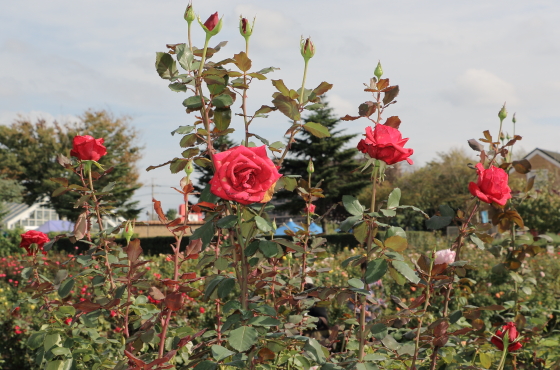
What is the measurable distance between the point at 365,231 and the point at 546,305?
421cm

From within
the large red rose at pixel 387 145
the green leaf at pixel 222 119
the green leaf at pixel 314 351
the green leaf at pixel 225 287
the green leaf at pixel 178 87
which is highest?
the green leaf at pixel 178 87

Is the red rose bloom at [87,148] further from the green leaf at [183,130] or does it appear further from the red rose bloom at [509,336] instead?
the red rose bloom at [509,336]

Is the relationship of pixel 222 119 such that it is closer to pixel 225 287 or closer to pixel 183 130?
pixel 183 130

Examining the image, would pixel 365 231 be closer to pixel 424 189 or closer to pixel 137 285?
pixel 137 285

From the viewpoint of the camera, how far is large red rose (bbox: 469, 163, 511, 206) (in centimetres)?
224

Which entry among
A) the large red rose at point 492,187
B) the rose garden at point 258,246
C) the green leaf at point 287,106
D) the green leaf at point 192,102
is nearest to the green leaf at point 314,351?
the rose garden at point 258,246

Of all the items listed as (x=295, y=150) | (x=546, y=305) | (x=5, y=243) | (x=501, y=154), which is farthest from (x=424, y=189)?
(x=501, y=154)

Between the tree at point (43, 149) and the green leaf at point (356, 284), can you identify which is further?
the tree at point (43, 149)

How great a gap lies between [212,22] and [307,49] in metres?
0.34

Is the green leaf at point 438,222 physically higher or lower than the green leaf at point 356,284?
higher

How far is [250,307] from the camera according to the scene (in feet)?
5.98

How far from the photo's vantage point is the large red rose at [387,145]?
1.77 metres

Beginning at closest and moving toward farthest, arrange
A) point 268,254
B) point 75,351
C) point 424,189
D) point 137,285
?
point 268,254 < point 137,285 < point 75,351 < point 424,189

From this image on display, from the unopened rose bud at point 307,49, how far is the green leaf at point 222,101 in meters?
0.31
